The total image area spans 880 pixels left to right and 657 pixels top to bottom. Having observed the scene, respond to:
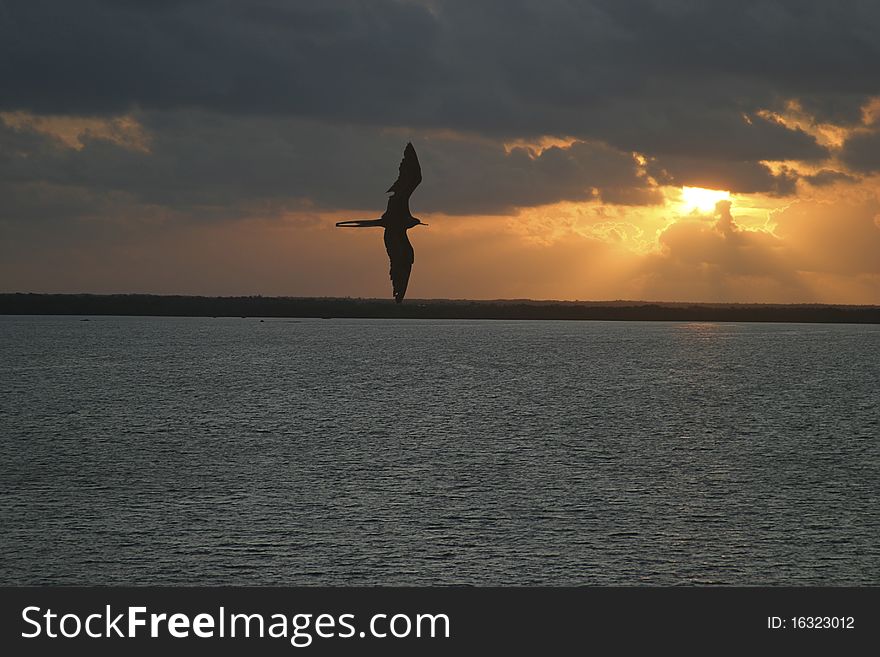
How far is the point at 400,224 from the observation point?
16.0 metres

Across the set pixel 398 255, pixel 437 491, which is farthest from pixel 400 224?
pixel 437 491

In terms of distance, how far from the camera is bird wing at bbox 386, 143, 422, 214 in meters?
16.7

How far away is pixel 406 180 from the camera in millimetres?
17109

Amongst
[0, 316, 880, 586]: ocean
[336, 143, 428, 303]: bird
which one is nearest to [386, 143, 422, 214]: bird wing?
[336, 143, 428, 303]: bird

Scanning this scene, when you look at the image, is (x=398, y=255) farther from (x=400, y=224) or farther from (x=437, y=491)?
(x=437, y=491)

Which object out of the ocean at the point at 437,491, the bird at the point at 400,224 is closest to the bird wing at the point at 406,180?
the bird at the point at 400,224

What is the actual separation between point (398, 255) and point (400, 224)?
0.51 metres

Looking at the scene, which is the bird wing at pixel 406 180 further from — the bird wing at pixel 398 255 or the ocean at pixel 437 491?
the ocean at pixel 437 491

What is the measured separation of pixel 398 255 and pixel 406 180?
5.88ft

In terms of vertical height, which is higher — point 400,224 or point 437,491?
point 400,224

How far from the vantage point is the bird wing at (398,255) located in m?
15.6

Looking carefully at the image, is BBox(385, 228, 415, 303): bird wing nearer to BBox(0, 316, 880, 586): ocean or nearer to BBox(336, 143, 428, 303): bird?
BBox(336, 143, 428, 303): bird

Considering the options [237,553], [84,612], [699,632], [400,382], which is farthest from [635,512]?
[400,382]

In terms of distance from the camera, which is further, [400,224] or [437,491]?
[437,491]
